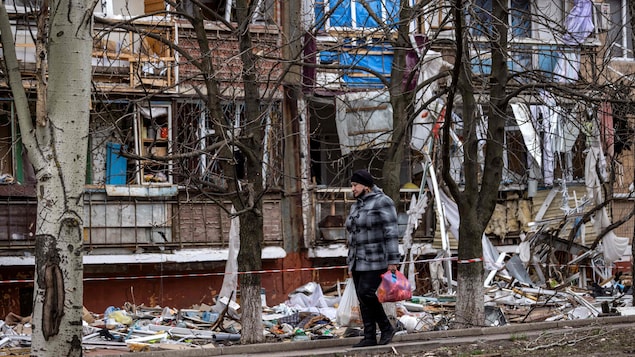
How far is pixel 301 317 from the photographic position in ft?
55.4

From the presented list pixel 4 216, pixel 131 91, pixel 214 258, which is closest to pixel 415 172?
pixel 214 258

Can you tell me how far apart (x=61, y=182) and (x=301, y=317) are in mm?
8862

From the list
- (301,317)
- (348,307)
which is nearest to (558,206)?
(301,317)

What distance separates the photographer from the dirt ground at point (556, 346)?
1078cm

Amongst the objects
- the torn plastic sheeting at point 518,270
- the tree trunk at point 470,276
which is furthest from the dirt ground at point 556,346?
the torn plastic sheeting at point 518,270

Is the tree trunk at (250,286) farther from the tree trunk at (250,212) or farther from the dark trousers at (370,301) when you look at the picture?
the dark trousers at (370,301)

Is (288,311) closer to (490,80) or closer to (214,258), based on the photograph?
(214,258)

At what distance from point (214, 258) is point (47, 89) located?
1235 centimetres

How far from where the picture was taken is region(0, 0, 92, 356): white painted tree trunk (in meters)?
8.50

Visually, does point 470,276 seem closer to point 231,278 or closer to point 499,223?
point 231,278

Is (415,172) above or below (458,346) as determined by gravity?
above

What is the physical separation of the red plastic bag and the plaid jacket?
0.28 metres

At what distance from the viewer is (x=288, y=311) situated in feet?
58.2

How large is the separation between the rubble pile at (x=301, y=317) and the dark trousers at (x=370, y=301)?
209cm
